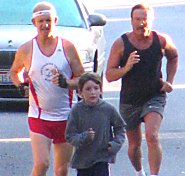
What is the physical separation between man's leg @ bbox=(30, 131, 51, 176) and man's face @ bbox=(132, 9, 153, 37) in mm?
1462

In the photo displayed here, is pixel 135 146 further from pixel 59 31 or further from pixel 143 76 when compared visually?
pixel 59 31

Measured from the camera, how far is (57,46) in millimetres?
7406

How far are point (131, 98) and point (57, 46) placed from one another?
1.26 meters

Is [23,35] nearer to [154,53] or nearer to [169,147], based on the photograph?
[169,147]

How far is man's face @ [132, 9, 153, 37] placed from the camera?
26.8 ft

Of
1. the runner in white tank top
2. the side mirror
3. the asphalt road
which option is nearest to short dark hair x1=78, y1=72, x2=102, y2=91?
the runner in white tank top

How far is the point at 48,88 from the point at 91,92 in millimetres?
658

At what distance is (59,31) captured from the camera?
42.9ft

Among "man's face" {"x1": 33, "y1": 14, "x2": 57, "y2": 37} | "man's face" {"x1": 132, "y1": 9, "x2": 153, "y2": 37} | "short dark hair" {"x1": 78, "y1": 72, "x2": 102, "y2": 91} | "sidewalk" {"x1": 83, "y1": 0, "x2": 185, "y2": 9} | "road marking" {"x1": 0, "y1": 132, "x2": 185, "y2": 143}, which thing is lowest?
"sidewalk" {"x1": 83, "y1": 0, "x2": 185, "y2": 9}

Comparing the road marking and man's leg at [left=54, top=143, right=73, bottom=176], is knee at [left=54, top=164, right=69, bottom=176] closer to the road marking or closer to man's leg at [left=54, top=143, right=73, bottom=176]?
man's leg at [left=54, top=143, right=73, bottom=176]

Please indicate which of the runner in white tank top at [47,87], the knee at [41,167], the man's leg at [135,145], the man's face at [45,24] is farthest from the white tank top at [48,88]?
the man's leg at [135,145]

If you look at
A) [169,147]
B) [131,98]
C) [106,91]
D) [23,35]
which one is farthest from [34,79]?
[106,91]

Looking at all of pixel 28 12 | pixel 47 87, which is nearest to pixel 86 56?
pixel 28 12

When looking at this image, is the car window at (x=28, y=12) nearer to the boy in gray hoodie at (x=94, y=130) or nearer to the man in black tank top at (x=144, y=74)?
the man in black tank top at (x=144, y=74)
